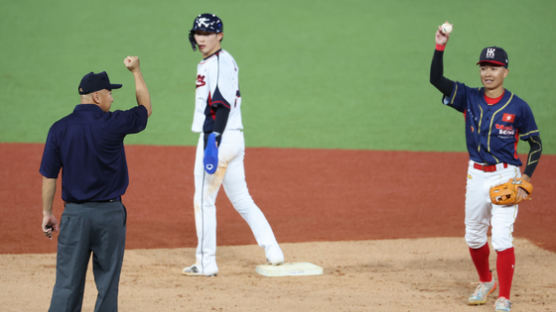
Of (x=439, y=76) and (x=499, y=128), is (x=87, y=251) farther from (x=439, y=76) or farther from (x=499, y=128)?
(x=499, y=128)

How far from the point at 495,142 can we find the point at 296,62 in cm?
1387

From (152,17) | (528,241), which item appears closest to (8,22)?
(152,17)

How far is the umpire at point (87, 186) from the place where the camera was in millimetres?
4180

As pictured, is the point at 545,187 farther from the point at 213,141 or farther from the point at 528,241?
the point at 213,141

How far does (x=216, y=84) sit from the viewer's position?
6.18 m

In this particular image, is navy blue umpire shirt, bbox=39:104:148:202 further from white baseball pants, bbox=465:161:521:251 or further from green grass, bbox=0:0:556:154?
green grass, bbox=0:0:556:154

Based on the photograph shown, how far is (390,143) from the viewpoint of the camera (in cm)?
1423

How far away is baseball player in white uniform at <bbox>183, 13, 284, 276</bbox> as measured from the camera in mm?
6203

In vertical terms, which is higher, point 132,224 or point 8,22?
point 8,22

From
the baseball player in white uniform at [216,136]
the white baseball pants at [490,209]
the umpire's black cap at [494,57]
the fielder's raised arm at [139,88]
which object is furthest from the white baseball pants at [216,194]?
the umpire's black cap at [494,57]

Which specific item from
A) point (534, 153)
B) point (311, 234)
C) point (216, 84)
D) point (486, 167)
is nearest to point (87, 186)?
point (216, 84)

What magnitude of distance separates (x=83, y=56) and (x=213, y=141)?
13.6 metres

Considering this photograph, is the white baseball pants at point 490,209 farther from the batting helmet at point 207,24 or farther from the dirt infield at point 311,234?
the batting helmet at point 207,24

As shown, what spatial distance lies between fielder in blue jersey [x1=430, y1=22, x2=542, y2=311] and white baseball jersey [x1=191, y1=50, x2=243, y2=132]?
1664 mm
